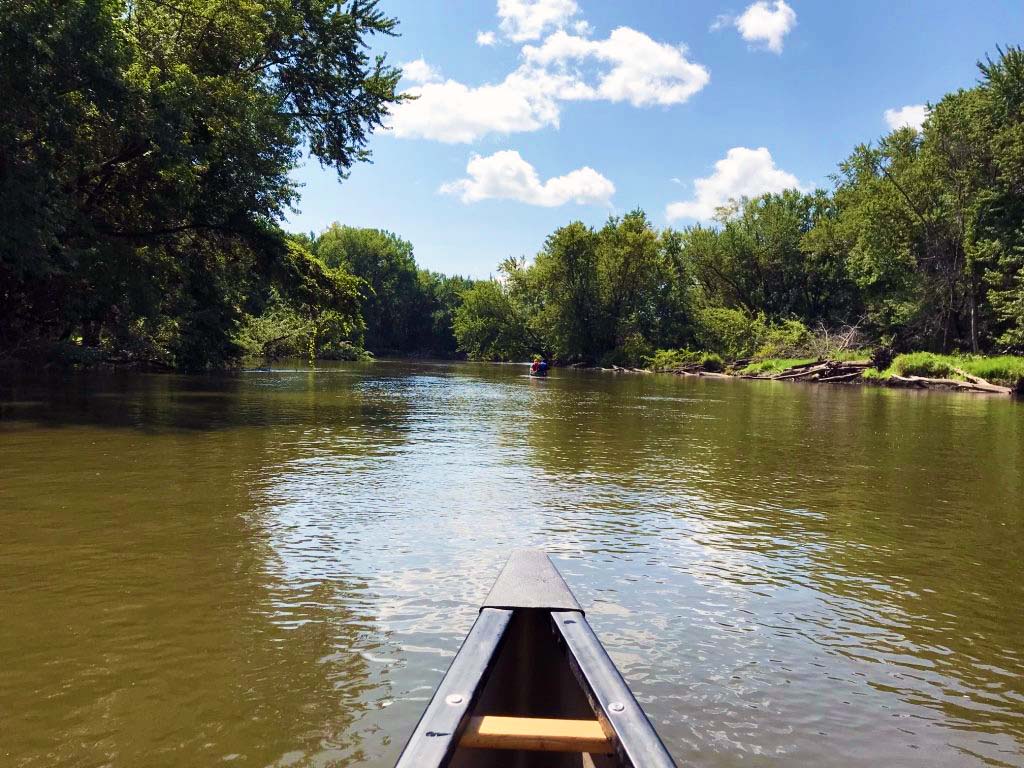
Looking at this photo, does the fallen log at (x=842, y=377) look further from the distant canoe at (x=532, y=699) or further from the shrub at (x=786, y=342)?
the distant canoe at (x=532, y=699)

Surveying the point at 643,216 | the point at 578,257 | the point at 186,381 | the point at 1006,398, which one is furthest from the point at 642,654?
the point at 643,216

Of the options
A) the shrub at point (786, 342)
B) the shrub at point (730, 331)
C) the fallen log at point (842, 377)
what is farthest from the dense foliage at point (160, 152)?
the shrub at point (730, 331)

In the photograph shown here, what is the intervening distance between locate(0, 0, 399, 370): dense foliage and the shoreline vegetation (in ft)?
0.27

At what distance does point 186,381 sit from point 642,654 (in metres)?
27.8

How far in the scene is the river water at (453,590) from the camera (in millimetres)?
3594

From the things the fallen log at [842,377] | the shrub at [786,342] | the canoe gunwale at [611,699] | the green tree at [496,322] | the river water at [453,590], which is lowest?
the river water at [453,590]

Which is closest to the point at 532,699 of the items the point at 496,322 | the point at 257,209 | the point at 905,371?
the point at 257,209

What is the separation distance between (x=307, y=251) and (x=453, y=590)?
3980cm

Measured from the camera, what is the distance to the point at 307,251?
42.2 m

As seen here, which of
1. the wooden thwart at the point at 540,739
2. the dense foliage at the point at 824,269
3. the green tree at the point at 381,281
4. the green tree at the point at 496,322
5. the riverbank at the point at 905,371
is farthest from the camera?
the green tree at the point at 381,281

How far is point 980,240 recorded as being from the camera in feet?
135

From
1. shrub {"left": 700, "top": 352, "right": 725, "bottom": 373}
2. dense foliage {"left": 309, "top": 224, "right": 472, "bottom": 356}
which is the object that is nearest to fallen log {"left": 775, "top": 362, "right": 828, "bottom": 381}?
shrub {"left": 700, "top": 352, "right": 725, "bottom": 373}

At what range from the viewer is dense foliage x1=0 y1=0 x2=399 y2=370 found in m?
16.0

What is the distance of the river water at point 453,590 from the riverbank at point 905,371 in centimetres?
2702
